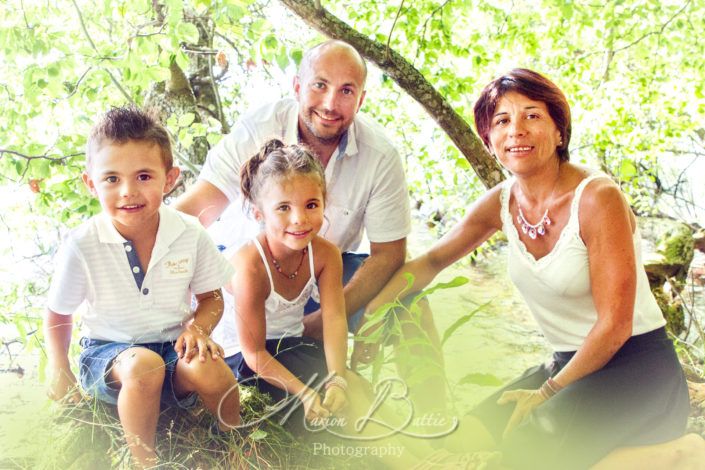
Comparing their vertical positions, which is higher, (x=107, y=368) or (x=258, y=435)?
(x=107, y=368)

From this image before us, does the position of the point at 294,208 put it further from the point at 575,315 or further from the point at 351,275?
the point at 575,315

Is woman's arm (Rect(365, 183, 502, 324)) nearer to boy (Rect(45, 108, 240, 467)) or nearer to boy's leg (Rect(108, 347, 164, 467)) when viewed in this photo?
boy (Rect(45, 108, 240, 467))

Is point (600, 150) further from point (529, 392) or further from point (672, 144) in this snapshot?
point (529, 392)

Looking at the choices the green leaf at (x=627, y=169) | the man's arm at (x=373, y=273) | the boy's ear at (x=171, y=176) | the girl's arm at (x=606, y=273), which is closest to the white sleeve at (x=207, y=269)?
the boy's ear at (x=171, y=176)

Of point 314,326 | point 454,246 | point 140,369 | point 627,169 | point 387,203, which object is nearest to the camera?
point 140,369

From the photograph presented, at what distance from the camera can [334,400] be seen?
1566 mm

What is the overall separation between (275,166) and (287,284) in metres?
0.33

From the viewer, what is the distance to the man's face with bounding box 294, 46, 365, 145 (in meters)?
1.93

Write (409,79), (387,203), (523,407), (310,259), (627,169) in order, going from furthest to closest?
(627,169) < (409,79) < (387,203) < (310,259) < (523,407)

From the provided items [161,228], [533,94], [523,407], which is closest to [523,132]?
[533,94]

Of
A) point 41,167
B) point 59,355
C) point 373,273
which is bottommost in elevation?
point 59,355

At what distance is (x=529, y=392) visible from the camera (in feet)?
5.41

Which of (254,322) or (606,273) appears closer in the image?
(606,273)

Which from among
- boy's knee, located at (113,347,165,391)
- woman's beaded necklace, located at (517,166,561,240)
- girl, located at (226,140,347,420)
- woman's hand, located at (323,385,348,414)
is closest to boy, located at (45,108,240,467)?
boy's knee, located at (113,347,165,391)
